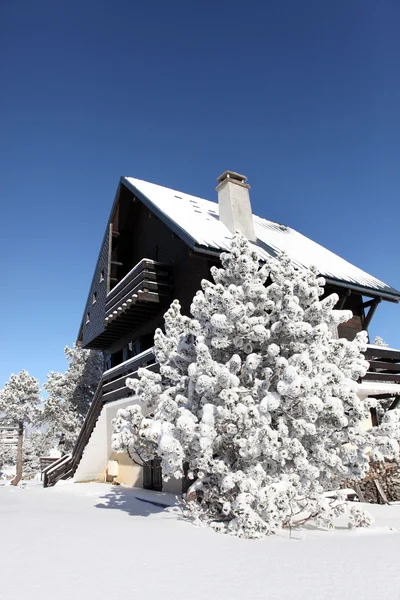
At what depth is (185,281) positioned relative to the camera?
47.8ft

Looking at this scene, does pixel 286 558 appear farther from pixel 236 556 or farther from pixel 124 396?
pixel 124 396

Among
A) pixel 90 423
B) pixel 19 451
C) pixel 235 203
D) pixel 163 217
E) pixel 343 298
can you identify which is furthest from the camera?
pixel 19 451

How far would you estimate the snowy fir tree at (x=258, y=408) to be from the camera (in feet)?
21.9

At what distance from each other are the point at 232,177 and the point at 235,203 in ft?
4.80

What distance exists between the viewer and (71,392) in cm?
2820

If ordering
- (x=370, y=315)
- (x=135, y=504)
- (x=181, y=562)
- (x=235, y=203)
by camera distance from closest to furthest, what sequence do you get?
(x=181, y=562) < (x=135, y=504) < (x=235, y=203) < (x=370, y=315)

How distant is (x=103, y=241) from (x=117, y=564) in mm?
17099

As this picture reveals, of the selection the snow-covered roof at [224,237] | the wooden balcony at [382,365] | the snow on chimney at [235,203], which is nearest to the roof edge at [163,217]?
the snow-covered roof at [224,237]

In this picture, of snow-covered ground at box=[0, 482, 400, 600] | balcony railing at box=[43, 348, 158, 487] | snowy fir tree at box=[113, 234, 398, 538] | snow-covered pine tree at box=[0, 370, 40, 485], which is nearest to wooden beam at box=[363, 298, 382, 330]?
balcony railing at box=[43, 348, 158, 487]

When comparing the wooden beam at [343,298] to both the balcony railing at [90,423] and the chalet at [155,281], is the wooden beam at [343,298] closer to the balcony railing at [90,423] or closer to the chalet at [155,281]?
the chalet at [155,281]

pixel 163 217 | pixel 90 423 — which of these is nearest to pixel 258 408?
pixel 163 217

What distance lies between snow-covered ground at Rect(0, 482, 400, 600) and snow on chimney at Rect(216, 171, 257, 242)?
10788 millimetres

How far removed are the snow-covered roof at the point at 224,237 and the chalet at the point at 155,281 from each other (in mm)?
58

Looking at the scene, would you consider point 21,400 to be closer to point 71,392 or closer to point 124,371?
point 71,392
